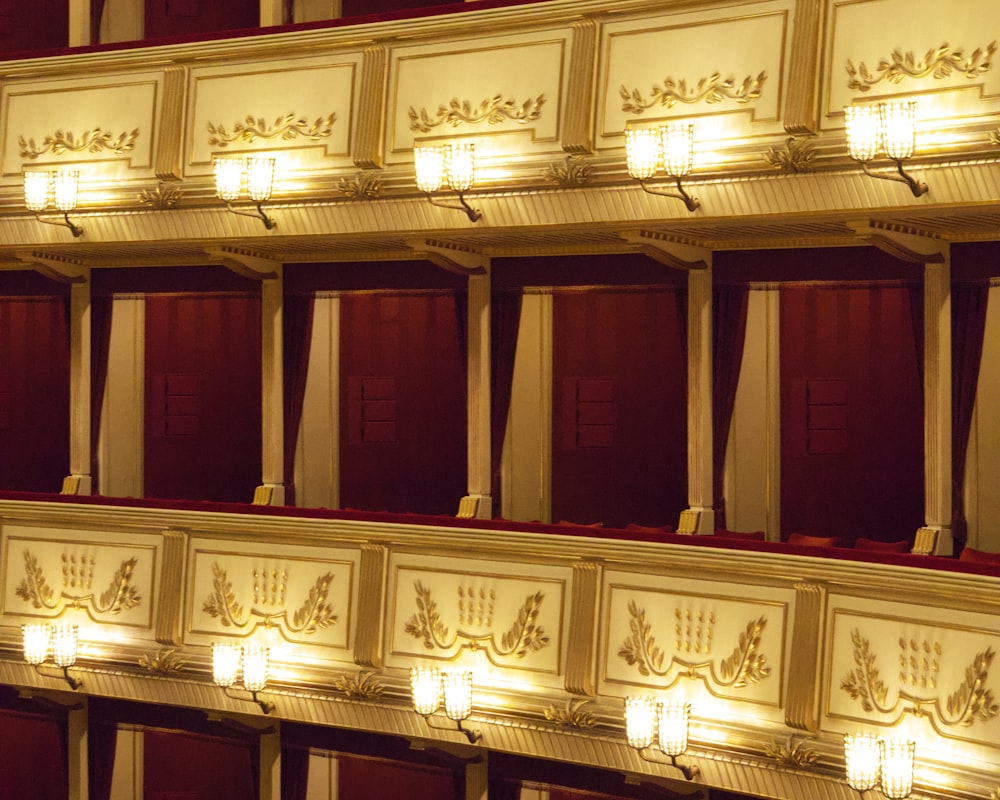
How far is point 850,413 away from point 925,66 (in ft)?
6.82

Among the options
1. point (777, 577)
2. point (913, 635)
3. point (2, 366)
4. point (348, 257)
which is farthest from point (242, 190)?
point (913, 635)

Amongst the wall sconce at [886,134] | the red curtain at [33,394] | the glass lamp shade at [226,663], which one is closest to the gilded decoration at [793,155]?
the wall sconce at [886,134]

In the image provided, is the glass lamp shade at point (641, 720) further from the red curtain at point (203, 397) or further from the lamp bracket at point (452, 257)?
the red curtain at point (203, 397)

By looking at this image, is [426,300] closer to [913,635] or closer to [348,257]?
[348,257]

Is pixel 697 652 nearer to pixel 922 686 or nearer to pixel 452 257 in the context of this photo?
pixel 922 686

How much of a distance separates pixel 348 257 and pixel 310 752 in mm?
2976

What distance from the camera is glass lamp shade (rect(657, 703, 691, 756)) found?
5.80m

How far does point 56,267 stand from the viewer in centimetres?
847

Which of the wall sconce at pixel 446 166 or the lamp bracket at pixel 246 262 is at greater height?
the wall sconce at pixel 446 166

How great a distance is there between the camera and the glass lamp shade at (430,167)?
6.64 metres

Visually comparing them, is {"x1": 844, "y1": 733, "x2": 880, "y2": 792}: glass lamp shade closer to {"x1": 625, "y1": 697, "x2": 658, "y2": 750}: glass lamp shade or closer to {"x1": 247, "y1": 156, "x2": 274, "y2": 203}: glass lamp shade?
{"x1": 625, "y1": 697, "x2": 658, "y2": 750}: glass lamp shade

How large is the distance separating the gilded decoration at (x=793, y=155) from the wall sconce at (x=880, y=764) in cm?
243

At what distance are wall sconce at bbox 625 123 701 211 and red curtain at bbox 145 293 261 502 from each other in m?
3.24

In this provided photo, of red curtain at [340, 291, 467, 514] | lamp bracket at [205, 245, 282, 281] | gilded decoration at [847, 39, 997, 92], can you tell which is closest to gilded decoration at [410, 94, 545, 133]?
red curtain at [340, 291, 467, 514]
